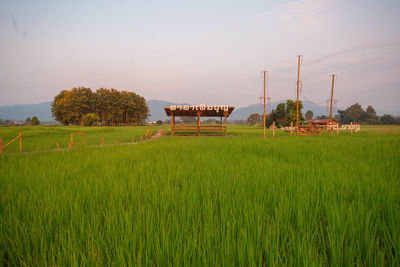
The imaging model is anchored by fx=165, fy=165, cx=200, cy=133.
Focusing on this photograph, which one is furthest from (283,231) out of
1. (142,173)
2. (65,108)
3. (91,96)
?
(91,96)

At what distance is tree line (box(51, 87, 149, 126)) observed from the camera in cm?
5000

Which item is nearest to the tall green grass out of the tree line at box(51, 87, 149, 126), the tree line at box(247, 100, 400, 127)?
the tree line at box(51, 87, 149, 126)

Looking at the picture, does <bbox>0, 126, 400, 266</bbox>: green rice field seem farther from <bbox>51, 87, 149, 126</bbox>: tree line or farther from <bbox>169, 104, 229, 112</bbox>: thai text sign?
<bbox>51, 87, 149, 126</bbox>: tree line

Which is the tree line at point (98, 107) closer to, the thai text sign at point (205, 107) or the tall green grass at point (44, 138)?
the tall green grass at point (44, 138)

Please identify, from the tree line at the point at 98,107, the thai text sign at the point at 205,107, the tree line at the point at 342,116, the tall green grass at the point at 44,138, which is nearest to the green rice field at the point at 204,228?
the tall green grass at the point at 44,138

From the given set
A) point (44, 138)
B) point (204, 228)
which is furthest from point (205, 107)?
point (204, 228)

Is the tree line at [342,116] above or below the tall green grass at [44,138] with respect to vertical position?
above

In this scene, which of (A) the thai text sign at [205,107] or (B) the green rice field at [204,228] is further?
(A) the thai text sign at [205,107]

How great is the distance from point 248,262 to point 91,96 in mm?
67929

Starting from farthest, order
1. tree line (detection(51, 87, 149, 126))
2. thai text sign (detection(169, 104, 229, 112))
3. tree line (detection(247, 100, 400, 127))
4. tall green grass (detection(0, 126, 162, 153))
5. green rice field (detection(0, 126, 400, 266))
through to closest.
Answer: tree line (detection(51, 87, 149, 126)) → tree line (detection(247, 100, 400, 127)) → thai text sign (detection(169, 104, 229, 112)) → tall green grass (detection(0, 126, 162, 153)) → green rice field (detection(0, 126, 400, 266))

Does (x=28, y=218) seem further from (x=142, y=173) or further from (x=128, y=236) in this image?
(x=142, y=173)

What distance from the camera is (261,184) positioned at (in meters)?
2.57

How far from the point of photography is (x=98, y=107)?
188 ft

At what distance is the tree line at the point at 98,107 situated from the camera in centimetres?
5000
